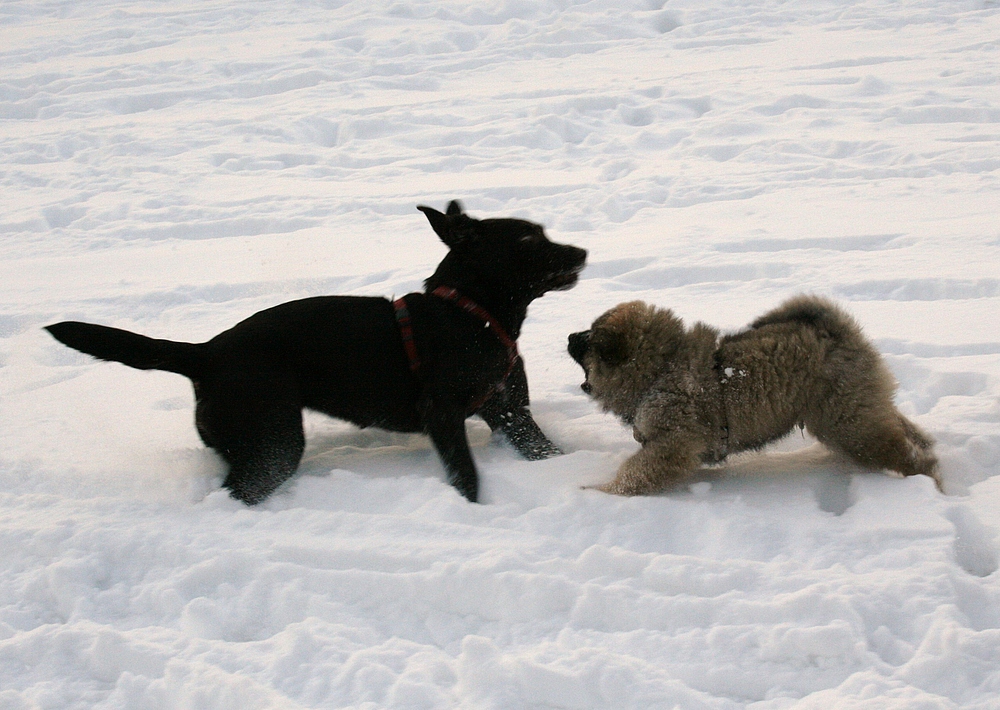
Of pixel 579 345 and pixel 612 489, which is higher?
pixel 579 345

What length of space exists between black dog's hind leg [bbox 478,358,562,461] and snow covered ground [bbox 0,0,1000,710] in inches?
4.0

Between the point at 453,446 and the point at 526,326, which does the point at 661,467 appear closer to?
the point at 453,446

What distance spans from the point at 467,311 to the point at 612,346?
666 mm

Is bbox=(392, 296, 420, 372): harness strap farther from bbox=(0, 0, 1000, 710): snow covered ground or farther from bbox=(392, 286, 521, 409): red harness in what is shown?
bbox=(0, 0, 1000, 710): snow covered ground

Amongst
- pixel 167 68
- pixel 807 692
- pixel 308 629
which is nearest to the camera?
pixel 807 692

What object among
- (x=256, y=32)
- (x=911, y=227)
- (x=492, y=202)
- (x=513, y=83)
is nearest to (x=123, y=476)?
(x=492, y=202)

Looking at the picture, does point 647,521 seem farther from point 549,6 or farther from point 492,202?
point 549,6

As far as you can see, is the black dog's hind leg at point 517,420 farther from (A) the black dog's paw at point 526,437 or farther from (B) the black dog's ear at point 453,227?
(B) the black dog's ear at point 453,227

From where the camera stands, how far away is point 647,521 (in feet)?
10.9

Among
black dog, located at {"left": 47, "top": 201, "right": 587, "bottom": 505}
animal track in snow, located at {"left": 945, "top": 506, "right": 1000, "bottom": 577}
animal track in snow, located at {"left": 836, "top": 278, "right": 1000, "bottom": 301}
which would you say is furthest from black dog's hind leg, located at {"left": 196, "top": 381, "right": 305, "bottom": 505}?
animal track in snow, located at {"left": 836, "top": 278, "right": 1000, "bottom": 301}

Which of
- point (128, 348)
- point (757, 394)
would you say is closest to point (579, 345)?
point (757, 394)

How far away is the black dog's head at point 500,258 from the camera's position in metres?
3.99

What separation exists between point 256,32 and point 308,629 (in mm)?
12062

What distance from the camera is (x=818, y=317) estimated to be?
12.0 ft
